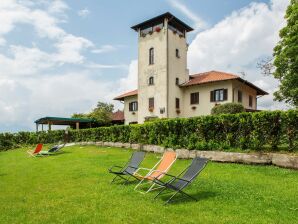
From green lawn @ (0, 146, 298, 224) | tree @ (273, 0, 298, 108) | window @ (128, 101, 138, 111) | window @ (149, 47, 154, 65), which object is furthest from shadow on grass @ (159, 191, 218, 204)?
window @ (128, 101, 138, 111)

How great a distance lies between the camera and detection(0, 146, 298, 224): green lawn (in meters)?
5.67

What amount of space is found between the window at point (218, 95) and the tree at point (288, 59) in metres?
5.00

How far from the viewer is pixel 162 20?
32812mm

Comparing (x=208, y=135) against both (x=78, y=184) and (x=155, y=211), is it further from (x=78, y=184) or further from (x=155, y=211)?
(x=155, y=211)

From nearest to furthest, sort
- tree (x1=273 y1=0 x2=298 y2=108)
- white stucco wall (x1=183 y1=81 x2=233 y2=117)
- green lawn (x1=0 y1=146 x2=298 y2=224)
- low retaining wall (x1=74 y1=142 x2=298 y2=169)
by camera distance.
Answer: green lawn (x1=0 y1=146 x2=298 y2=224), low retaining wall (x1=74 y1=142 x2=298 y2=169), tree (x1=273 y1=0 x2=298 y2=108), white stucco wall (x1=183 y1=81 x2=233 y2=117)

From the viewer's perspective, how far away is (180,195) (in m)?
7.25

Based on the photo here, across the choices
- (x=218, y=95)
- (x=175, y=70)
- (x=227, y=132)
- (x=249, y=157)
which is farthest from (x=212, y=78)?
(x=249, y=157)

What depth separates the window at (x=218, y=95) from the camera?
97.7 feet

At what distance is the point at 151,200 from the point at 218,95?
2490cm

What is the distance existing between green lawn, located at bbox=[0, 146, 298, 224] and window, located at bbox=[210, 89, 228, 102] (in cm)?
2025

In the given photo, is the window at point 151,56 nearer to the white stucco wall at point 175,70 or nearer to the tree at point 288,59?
the white stucco wall at point 175,70

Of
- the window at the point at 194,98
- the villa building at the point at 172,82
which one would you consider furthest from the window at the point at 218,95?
the window at the point at 194,98

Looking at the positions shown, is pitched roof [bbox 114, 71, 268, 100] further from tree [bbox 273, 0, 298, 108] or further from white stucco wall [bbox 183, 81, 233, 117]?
tree [bbox 273, 0, 298, 108]

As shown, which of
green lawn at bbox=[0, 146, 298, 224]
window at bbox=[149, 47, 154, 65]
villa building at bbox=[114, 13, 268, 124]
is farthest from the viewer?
window at bbox=[149, 47, 154, 65]
